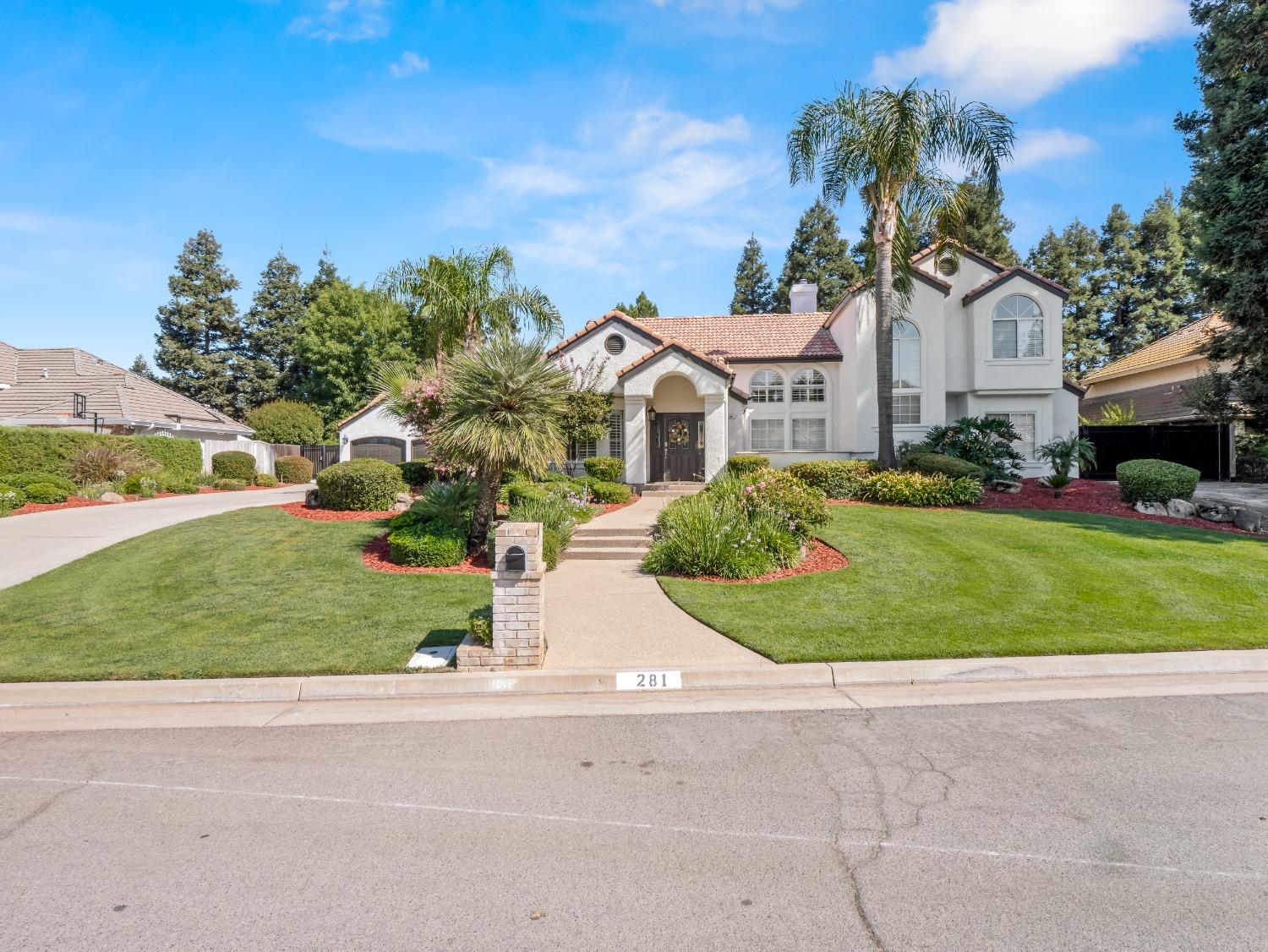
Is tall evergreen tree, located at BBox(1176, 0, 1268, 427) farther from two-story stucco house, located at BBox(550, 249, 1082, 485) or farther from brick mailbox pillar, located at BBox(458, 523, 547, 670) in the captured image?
brick mailbox pillar, located at BBox(458, 523, 547, 670)

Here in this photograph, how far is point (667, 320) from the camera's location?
26516 millimetres

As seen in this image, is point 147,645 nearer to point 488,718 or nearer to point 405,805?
point 488,718

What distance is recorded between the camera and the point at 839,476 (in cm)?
1736

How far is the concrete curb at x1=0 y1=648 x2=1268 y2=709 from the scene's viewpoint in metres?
6.42

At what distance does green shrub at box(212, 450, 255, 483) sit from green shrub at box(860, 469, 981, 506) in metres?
24.9

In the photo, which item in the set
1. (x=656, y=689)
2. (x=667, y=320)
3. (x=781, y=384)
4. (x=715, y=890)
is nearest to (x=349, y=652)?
(x=656, y=689)

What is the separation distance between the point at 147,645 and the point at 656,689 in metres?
5.58

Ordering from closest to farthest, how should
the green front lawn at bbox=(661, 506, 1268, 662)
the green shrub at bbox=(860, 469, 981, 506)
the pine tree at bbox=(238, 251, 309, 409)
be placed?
the green front lawn at bbox=(661, 506, 1268, 662) < the green shrub at bbox=(860, 469, 981, 506) < the pine tree at bbox=(238, 251, 309, 409)

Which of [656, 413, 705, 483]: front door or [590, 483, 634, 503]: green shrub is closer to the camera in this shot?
[590, 483, 634, 503]: green shrub

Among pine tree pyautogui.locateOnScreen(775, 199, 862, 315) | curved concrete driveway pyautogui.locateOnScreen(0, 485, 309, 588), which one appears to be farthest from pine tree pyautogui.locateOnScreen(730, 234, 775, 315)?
curved concrete driveway pyautogui.locateOnScreen(0, 485, 309, 588)

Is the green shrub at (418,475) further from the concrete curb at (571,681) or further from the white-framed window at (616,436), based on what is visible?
the concrete curb at (571,681)

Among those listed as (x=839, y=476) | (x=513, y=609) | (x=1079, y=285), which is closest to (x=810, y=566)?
(x=513, y=609)

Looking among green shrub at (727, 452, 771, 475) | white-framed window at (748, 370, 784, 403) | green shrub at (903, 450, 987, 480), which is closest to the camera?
green shrub at (903, 450, 987, 480)

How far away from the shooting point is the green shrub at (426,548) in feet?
36.5
